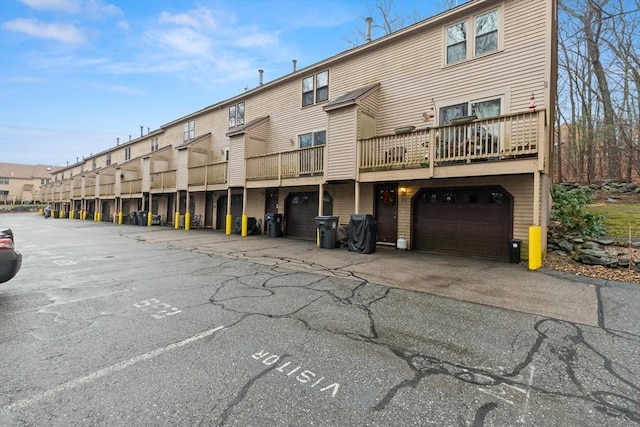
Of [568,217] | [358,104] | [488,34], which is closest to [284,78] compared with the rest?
[358,104]

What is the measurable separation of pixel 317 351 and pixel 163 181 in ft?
69.3

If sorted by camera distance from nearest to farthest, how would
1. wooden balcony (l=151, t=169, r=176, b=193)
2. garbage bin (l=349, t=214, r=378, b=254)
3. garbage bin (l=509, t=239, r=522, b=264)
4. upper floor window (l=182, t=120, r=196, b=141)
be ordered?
garbage bin (l=509, t=239, r=522, b=264)
garbage bin (l=349, t=214, r=378, b=254)
wooden balcony (l=151, t=169, r=176, b=193)
upper floor window (l=182, t=120, r=196, b=141)

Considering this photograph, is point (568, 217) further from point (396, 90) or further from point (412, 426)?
point (412, 426)

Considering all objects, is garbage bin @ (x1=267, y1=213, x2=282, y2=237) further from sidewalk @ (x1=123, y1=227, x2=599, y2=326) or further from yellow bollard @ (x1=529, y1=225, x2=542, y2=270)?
yellow bollard @ (x1=529, y1=225, x2=542, y2=270)

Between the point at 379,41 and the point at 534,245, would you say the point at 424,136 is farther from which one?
the point at 379,41

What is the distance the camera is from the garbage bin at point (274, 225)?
14.8 metres

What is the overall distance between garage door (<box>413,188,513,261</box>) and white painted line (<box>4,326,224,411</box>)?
28.7 feet

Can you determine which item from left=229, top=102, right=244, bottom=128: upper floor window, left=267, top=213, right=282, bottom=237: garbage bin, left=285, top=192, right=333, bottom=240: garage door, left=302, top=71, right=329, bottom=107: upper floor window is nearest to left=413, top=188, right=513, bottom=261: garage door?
left=285, top=192, right=333, bottom=240: garage door

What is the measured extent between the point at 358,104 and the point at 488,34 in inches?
181

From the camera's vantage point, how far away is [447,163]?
867 centimetres

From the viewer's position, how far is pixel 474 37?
32.0 feet

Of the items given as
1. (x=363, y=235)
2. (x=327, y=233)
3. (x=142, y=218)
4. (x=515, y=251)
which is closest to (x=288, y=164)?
(x=327, y=233)

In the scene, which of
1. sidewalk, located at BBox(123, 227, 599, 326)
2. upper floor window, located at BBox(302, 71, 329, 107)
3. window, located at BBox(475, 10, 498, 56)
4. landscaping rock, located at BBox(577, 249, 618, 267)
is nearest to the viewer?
sidewalk, located at BBox(123, 227, 599, 326)

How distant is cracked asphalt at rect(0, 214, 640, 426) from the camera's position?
87.7 inches
